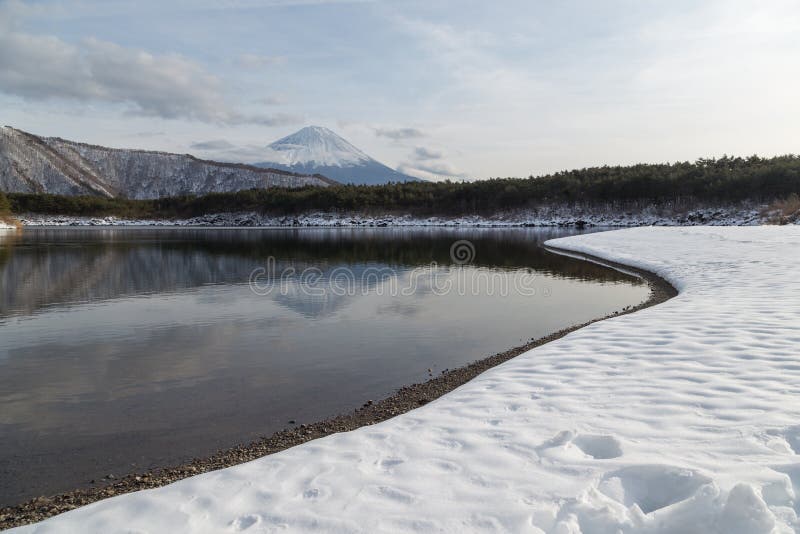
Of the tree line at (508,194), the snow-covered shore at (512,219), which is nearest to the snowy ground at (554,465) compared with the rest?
the snow-covered shore at (512,219)

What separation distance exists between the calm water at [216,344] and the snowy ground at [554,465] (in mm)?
2062

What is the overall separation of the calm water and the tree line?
65527 millimetres

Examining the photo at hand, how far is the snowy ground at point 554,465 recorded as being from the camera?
11.5 ft

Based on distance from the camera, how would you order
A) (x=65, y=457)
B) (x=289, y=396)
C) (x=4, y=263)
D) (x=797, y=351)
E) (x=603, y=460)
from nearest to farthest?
(x=603, y=460) < (x=65, y=457) < (x=797, y=351) < (x=289, y=396) < (x=4, y=263)

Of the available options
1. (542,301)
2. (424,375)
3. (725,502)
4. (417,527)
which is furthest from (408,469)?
(542,301)

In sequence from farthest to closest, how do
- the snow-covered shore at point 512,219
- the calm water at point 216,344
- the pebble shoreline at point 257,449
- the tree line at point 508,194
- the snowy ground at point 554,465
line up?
the tree line at point 508,194, the snow-covered shore at point 512,219, the calm water at point 216,344, the pebble shoreline at point 257,449, the snowy ground at point 554,465

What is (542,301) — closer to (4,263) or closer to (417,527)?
(417,527)

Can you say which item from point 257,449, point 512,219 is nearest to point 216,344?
point 257,449

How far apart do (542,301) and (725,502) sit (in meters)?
13.8

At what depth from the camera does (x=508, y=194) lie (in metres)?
102

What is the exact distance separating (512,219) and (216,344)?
296 feet

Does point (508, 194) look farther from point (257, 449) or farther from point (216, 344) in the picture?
point (257, 449)

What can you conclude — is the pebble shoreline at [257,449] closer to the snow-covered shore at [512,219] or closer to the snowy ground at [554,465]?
the snowy ground at [554,465]

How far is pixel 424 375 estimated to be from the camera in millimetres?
9094
